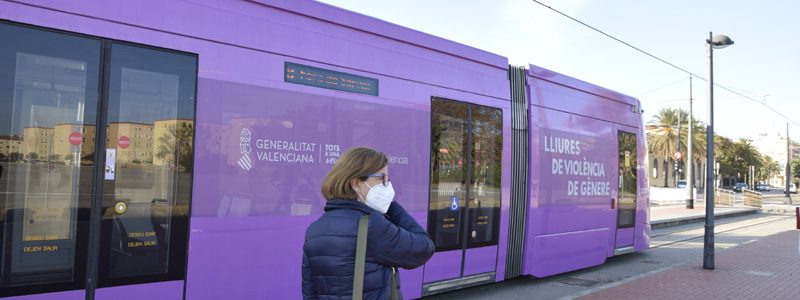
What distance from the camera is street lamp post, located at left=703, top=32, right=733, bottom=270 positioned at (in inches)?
405

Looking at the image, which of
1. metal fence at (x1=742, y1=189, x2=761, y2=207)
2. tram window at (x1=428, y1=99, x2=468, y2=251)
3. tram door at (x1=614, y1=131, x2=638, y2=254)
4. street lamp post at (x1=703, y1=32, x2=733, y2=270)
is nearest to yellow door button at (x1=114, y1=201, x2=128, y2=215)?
tram window at (x1=428, y1=99, x2=468, y2=251)

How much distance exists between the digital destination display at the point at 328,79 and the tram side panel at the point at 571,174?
10.1 ft

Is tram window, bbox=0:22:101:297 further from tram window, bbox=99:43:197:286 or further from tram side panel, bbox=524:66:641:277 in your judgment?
tram side panel, bbox=524:66:641:277

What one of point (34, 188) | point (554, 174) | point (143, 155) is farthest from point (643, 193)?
point (34, 188)

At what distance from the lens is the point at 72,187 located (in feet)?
11.8

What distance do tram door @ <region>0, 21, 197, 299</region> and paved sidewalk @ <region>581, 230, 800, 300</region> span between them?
572 centimetres

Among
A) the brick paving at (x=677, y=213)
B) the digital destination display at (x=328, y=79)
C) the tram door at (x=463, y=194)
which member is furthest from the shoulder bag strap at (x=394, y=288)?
the brick paving at (x=677, y=213)

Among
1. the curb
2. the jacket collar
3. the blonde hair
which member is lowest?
the curb

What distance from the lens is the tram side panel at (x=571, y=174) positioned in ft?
25.2

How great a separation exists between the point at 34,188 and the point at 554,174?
21.5 ft

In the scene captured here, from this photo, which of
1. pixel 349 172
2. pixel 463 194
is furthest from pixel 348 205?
pixel 463 194

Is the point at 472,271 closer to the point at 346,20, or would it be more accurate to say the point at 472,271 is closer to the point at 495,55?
the point at 495,55

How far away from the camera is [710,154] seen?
35.7 feet

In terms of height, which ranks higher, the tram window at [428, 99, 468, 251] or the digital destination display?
the digital destination display
